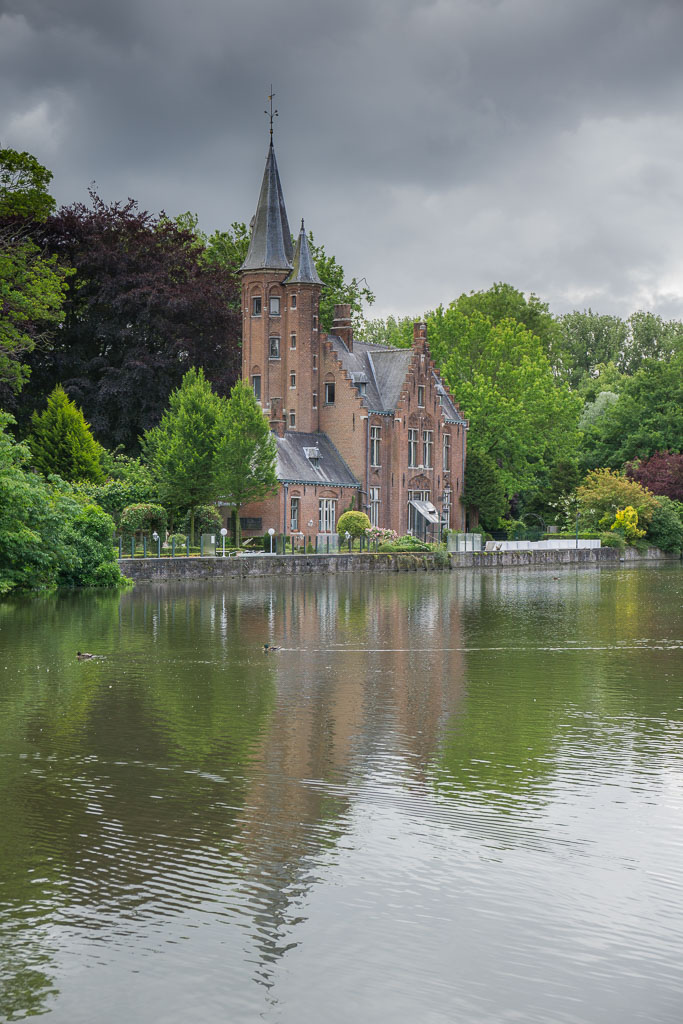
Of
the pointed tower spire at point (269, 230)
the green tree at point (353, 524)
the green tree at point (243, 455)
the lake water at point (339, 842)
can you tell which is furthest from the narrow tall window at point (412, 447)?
the lake water at point (339, 842)

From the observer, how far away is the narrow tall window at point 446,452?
251ft

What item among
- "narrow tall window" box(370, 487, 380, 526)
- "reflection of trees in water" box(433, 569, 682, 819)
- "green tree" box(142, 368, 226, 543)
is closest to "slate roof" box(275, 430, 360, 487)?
"narrow tall window" box(370, 487, 380, 526)

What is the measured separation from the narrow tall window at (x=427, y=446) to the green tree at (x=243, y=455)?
59.6 feet

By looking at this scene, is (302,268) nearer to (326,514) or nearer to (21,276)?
(326,514)

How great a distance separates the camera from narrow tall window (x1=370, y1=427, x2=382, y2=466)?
236 feet

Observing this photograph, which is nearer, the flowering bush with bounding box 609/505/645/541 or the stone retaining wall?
the stone retaining wall

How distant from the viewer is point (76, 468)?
53906 millimetres

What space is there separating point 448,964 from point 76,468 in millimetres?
48384

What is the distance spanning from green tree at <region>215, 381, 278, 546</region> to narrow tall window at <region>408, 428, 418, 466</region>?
16895mm

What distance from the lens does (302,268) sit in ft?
232

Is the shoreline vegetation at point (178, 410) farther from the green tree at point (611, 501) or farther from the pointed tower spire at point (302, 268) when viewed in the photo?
the pointed tower spire at point (302, 268)

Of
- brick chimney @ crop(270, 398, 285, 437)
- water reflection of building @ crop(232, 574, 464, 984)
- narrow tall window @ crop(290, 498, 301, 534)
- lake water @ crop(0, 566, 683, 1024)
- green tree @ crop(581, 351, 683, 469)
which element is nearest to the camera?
lake water @ crop(0, 566, 683, 1024)

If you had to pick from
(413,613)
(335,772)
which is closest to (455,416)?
(413,613)

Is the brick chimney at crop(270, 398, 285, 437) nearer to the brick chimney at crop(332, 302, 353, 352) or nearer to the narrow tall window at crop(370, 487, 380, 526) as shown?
the brick chimney at crop(332, 302, 353, 352)
